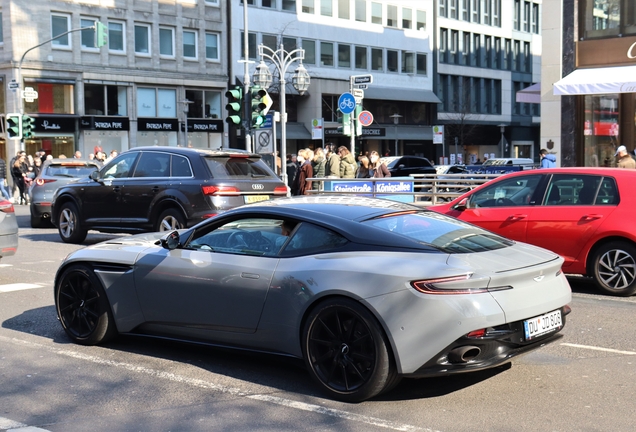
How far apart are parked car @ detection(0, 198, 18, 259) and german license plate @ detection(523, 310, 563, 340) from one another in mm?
7952

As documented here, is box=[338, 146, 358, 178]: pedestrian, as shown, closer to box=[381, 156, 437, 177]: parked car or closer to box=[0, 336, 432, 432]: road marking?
box=[381, 156, 437, 177]: parked car

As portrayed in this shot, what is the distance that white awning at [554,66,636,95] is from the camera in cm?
2081

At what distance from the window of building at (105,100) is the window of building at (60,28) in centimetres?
245

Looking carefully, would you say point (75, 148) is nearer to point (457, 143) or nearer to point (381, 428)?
point (457, 143)

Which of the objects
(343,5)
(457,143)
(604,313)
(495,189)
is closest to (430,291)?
(604,313)

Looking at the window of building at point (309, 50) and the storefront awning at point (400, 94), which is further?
the storefront awning at point (400, 94)

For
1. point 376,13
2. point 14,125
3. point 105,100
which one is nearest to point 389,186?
point 14,125

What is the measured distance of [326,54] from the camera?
57656 mm

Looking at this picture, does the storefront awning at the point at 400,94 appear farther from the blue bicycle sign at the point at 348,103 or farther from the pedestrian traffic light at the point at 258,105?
the pedestrian traffic light at the point at 258,105

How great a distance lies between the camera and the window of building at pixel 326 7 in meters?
57.8

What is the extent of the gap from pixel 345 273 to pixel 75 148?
4251 cm

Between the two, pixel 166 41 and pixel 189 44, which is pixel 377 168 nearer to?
pixel 166 41

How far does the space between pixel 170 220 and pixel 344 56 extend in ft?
151

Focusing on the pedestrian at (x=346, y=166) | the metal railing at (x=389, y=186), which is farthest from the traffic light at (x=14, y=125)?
the metal railing at (x=389, y=186)
